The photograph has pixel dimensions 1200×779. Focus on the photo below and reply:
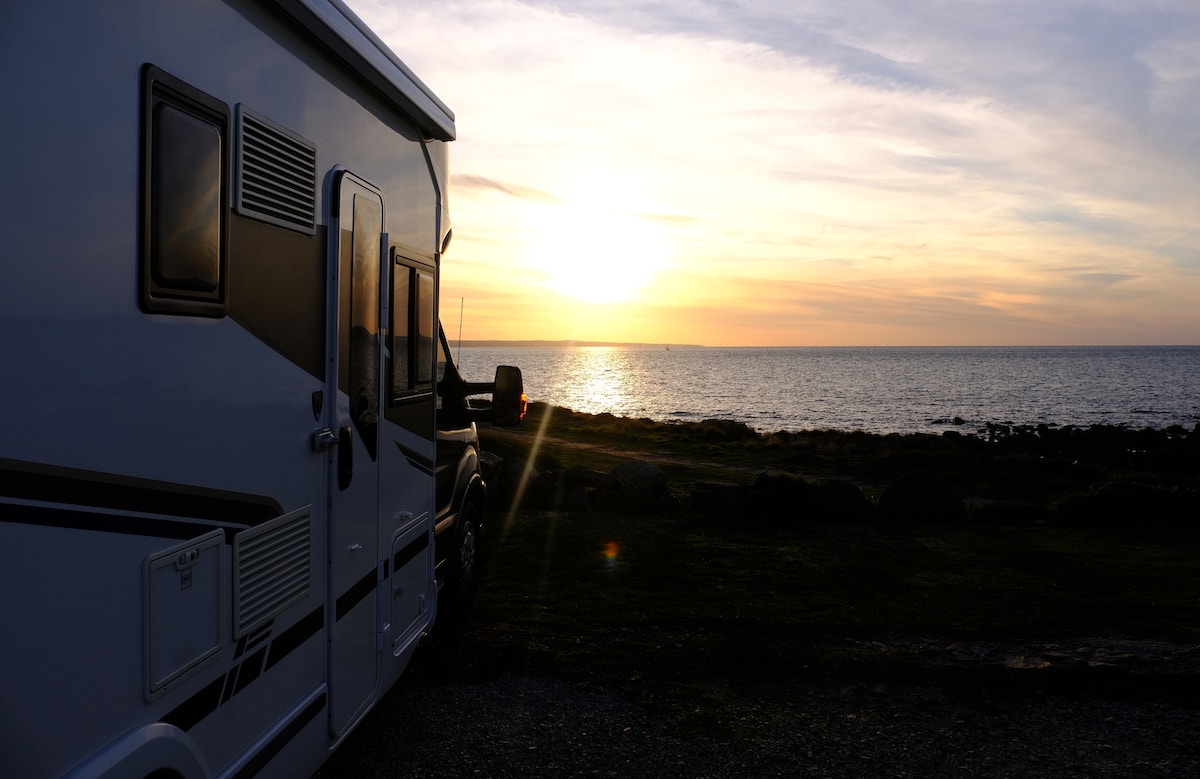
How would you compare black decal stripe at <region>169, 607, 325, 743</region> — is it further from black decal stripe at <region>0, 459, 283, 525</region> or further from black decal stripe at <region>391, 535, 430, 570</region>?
black decal stripe at <region>391, 535, 430, 570</region>

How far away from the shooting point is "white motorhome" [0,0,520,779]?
1.80m

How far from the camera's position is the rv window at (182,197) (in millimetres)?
2178

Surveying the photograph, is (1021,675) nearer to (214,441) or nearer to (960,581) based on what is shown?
(960,581)

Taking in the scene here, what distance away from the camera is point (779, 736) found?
178 inches

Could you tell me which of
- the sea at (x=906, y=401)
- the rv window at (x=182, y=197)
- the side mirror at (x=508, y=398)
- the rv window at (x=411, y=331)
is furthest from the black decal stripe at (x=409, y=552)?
the sea at (x=906, y=401)

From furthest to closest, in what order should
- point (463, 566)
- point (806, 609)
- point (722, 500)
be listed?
point (722, 500), point (806, 609), point (463, 566)

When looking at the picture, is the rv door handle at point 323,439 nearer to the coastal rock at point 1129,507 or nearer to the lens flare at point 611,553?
the lens flare at point 611,553

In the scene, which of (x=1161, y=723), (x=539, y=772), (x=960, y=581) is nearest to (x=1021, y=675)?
(x=1161, y=723)

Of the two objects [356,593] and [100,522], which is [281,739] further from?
[100,522]

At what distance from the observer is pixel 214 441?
2.46m

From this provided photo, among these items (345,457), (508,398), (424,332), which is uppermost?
(424,332)

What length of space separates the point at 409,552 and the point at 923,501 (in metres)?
7.41

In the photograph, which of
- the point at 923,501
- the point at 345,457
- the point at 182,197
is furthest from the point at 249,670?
the point at 923,501

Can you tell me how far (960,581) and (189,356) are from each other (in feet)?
21.8
